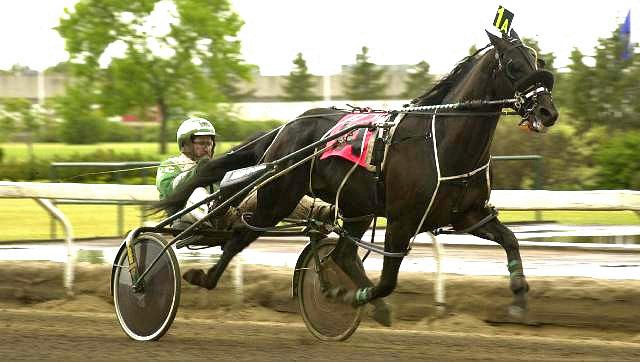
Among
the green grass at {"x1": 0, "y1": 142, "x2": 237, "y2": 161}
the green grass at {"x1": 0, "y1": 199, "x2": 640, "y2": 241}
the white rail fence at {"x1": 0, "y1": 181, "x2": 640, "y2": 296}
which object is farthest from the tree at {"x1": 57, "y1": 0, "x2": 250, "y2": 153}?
the white rail fence at {"x1": 0, "y1": 181, "x2": 640, "y2": 296}

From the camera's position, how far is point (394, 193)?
6246 mm

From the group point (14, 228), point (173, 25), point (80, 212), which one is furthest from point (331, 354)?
point (173, 25)

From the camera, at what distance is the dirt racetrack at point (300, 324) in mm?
6207

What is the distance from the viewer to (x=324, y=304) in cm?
691

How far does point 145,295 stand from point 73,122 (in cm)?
2434

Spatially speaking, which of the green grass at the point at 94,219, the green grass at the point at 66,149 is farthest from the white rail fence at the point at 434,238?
the green grass at the point at 66,149

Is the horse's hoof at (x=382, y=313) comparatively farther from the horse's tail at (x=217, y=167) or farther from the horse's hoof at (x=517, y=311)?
the horse's tail at (x=217, y=167)

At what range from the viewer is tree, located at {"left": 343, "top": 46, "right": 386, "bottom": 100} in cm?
2888

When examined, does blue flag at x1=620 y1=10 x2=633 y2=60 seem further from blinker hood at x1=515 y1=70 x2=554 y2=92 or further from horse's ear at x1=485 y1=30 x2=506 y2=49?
blinker hood at x1=515 y1=70 x2=554 y2=92

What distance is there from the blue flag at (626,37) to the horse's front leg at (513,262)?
13082mm

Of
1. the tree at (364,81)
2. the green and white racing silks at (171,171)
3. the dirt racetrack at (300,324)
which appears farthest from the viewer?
the tree at (364,81)

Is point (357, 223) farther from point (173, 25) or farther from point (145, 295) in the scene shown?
point (173, 25)

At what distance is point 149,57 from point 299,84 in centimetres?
864

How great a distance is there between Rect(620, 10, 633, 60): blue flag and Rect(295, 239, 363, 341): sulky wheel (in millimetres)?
12801
